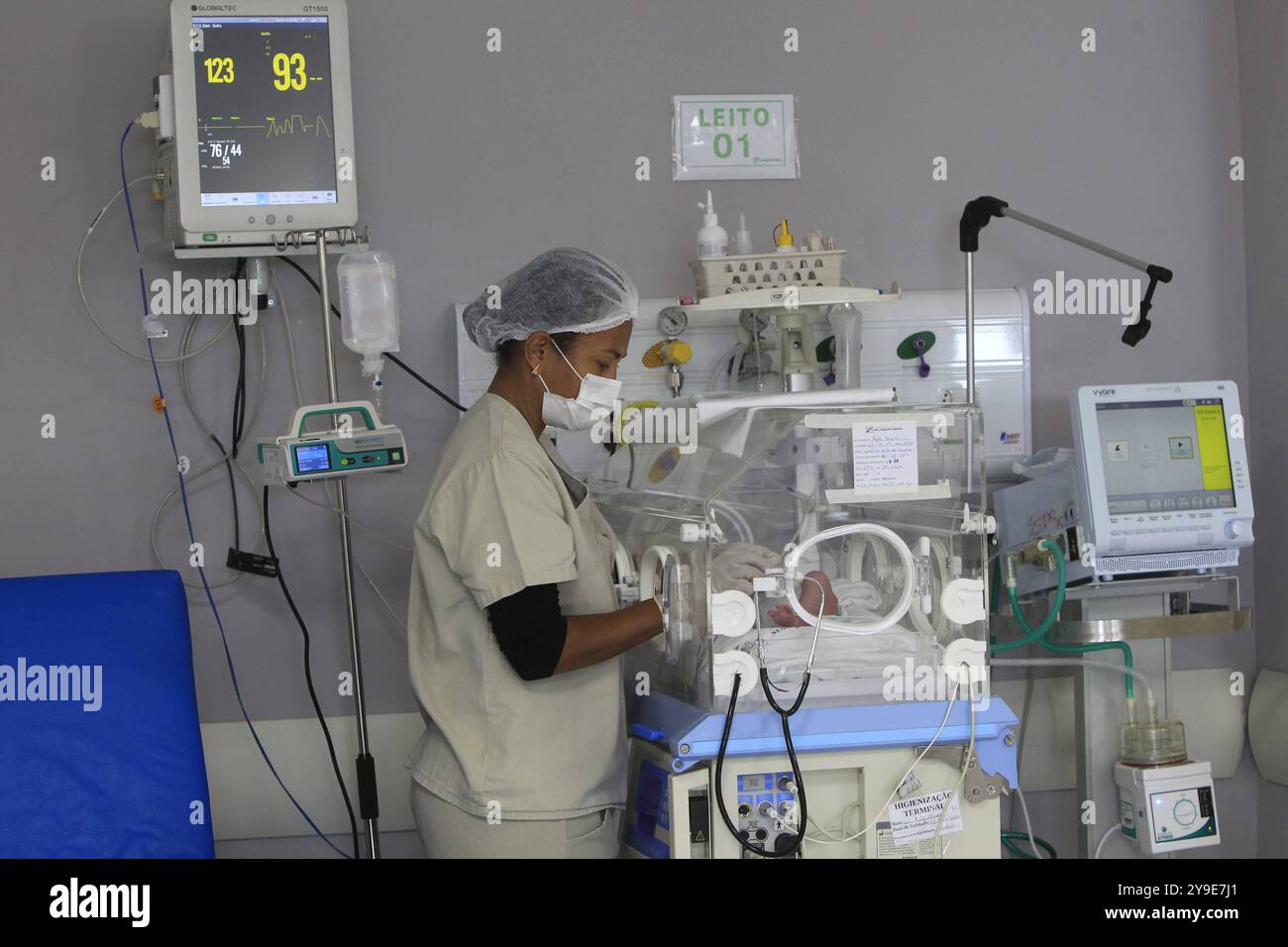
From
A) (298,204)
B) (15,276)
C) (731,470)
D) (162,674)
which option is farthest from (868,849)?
(15,276)

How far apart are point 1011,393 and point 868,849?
4.40 feet

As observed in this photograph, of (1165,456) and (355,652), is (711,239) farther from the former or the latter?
(355,652)

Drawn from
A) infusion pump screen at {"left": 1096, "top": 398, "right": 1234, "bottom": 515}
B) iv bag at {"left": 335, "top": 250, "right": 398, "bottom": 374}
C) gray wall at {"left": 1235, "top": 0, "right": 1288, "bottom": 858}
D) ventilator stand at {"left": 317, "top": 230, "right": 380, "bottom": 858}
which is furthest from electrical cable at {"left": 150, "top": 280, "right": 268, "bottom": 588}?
gray wall at {"left": 1235, "top": 0, "right": 1288, "bottom": 858}

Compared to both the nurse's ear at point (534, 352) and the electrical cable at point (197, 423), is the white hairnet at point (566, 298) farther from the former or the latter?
the electrical cable at point (197, 423)

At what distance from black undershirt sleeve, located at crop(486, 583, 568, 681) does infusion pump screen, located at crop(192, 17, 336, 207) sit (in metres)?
1.08

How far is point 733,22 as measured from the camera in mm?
2854

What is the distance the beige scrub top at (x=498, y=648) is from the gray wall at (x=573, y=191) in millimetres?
847

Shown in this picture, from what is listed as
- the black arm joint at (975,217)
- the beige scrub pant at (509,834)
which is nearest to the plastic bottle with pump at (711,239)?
the black arm joint at (975,217)

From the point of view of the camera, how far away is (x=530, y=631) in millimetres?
1835

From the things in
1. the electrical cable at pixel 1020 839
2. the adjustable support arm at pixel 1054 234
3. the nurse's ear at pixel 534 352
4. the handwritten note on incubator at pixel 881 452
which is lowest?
the electrical cable at pixel 1020 839

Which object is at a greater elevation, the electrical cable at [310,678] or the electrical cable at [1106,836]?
the electrical cable at [310,678]

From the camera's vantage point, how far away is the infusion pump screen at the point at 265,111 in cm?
246

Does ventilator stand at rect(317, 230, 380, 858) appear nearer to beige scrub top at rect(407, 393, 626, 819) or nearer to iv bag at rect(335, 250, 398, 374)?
iv bag at rect(335, 250, 398, 374)

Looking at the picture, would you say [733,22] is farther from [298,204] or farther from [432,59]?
[298,204]
